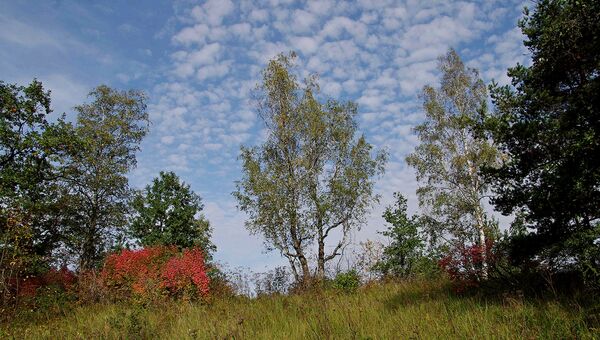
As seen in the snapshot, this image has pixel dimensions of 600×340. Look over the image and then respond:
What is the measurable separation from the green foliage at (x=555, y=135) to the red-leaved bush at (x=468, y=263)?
3.48 ft

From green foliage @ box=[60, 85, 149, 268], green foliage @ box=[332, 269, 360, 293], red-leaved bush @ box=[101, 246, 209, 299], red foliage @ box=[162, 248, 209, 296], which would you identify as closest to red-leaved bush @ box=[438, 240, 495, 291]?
green foliage @ box=[332, 269, 360, 293]

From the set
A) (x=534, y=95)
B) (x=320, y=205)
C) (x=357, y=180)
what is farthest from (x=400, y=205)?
(x=534, y=95)

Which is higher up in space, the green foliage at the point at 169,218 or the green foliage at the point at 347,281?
the green foliage at the point at 169,218

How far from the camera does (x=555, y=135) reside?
327 inches

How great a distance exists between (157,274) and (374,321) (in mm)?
13008

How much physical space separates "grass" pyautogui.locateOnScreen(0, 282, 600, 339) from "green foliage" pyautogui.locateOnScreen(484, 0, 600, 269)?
6.10ft

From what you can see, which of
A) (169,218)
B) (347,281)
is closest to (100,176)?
(169,218)

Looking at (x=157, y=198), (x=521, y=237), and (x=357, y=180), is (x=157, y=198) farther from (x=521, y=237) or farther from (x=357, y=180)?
(x=521, y=237)

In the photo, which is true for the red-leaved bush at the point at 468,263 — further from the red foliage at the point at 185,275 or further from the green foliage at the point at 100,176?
the green foliage at the point at 100,176

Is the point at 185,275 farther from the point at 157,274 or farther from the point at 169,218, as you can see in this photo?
the point at 169,218

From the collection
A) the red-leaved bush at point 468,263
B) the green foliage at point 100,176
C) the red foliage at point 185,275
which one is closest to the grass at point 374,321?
the red-leaved bush at point 468,263

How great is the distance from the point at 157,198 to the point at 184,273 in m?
14.3

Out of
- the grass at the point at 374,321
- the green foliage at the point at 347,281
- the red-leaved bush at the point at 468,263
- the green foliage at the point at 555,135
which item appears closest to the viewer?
the grass at the point at 374,321

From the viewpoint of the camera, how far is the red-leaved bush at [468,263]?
400 inches
